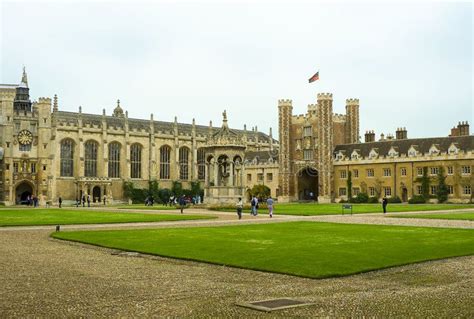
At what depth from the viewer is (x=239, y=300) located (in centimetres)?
1027

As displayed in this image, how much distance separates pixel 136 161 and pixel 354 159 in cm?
3194

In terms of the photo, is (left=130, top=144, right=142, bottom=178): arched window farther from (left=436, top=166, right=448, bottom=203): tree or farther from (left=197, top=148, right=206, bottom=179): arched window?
(left=436, top=166, right=448, bottom=203): tree

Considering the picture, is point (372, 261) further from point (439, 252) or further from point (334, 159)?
point (334, 159)

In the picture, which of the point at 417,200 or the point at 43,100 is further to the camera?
the point at 43,100

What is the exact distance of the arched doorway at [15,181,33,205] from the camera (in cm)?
7675

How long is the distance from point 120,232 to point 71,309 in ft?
50.9

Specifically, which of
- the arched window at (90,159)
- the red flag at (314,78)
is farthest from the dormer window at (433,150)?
the arched window at (90,159)

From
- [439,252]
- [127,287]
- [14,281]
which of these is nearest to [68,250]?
[14,281]

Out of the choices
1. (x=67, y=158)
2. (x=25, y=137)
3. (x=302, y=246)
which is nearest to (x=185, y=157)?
(x=67, y=158)

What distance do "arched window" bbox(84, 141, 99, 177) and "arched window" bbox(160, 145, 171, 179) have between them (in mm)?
11003

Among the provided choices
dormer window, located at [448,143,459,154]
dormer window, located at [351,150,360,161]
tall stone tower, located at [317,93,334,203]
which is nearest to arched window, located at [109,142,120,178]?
tall stone tower, located at [317,93,334,203]

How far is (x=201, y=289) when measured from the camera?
11375mm

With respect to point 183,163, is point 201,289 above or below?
below

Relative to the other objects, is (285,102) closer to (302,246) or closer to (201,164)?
(201,164)
